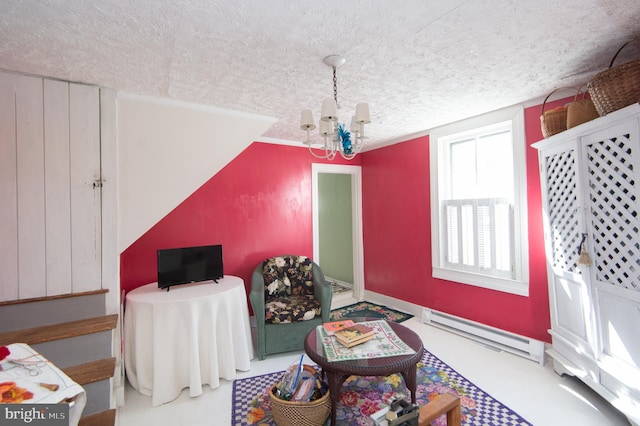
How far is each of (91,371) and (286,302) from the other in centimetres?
167

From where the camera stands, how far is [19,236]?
1.95 m

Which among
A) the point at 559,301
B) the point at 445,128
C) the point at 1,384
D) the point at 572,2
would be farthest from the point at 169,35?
the point at 559,301

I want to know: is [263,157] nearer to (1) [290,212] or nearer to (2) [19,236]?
(1) [290,212]

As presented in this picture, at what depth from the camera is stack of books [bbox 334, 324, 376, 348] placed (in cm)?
200

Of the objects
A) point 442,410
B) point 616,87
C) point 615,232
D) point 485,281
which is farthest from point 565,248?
point 442,410

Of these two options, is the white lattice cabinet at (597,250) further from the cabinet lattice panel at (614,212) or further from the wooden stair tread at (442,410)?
the wooden stair tread at (442,410)

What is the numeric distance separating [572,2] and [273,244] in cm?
327

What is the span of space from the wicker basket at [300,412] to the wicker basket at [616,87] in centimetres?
249

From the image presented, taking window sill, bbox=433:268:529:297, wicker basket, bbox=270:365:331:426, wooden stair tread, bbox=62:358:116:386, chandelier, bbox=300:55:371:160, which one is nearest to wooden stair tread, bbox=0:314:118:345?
wooden stair tread, bbox=62:358:116:386

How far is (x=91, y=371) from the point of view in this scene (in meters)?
1.81

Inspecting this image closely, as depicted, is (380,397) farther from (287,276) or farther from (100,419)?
(100,419)

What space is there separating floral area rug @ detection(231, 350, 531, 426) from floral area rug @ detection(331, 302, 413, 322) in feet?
3.76

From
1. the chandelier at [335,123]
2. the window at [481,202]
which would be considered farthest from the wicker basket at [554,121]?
the chandelier at [335,123]

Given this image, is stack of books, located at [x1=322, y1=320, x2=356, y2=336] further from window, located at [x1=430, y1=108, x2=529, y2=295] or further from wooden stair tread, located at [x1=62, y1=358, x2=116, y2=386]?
window, located at [x1=430, y1=108, x2=529, y2=295]
